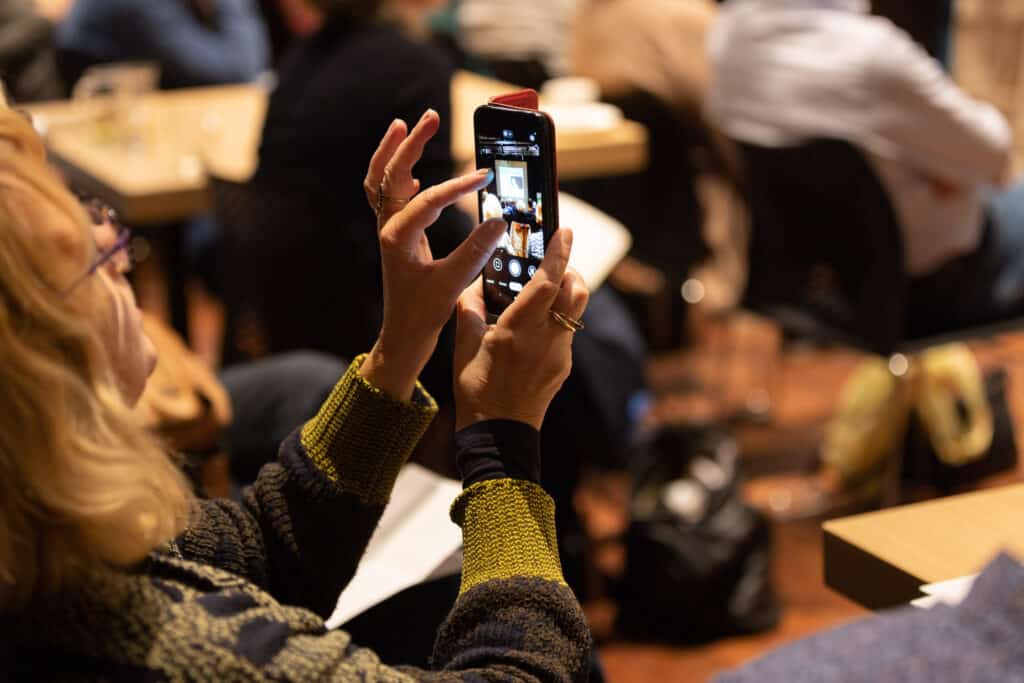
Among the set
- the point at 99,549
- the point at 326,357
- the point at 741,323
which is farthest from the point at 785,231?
the point at 99,549

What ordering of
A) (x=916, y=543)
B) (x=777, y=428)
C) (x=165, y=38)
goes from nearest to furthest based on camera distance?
(x=916, y=543)
(x=777, y=428)
(x=165, y=38)

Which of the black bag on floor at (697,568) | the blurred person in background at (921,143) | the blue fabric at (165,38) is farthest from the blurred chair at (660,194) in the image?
the blue fabric at (165,38)

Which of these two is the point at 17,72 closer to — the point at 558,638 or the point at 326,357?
the point at 326,357

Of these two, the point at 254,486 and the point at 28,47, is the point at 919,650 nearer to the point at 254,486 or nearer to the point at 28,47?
the point at 254,486

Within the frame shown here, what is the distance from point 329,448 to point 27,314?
0.39 m

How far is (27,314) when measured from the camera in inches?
29.3

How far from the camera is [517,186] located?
2.97ft

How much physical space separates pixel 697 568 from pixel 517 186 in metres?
1.54

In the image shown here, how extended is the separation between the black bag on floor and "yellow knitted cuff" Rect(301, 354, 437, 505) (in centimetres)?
130

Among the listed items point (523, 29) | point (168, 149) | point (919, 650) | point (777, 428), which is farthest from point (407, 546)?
point (523, 29)

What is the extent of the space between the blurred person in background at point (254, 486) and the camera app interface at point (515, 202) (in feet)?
0.06

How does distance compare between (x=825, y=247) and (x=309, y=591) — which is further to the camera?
(x=825, y=247)

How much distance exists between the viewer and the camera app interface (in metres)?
0.90

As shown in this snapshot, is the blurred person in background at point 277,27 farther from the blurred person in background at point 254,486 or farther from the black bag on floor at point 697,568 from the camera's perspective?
the blurred person in background at point 254,486
